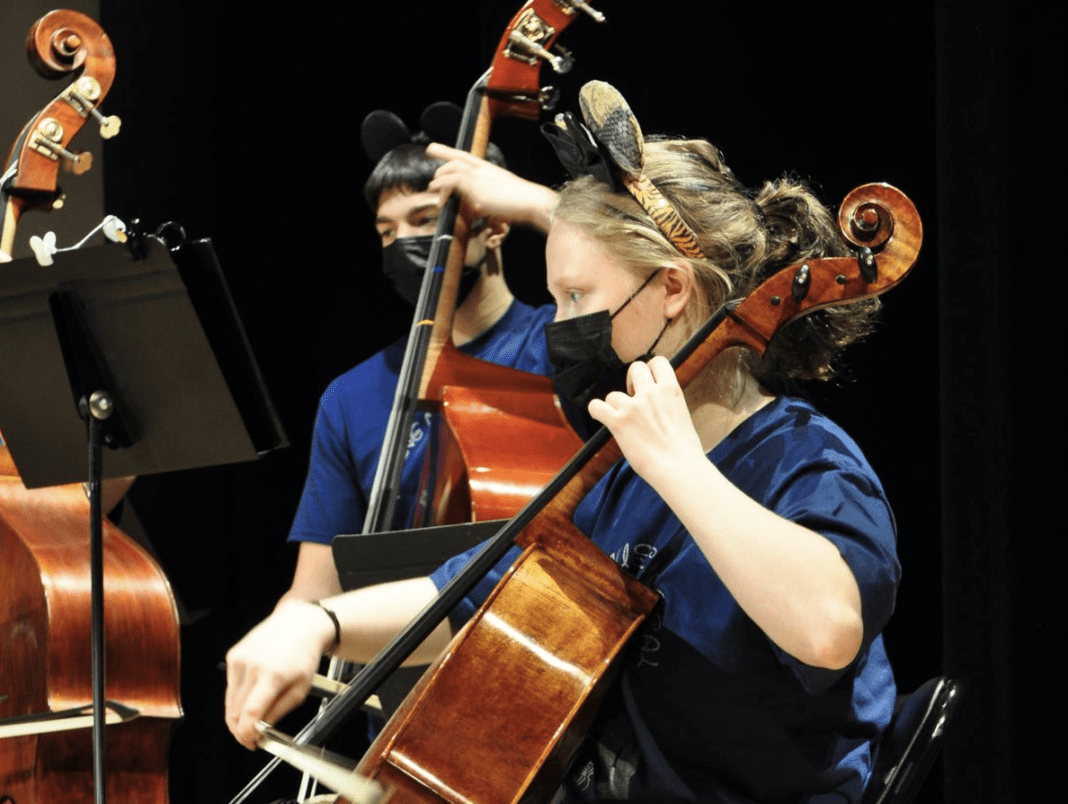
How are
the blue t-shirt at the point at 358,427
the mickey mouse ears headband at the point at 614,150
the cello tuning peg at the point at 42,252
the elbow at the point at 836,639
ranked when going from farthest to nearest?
the blue t-shirt at the point at 358,427 → the cello tuning peg at the point at 42,252 → the mickey mouse ears headband at the point at 614,150 → the elbow at the point at 836,639

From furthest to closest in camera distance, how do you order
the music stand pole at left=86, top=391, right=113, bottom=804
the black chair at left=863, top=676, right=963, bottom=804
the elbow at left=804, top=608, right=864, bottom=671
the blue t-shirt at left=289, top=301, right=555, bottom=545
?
the blue t-shirt at left=289, top=301, right=555, bottom=545 → the music stand pole at left=86, top=391, right=113, bottom=804 → the black chair at left=863, top=676, right=963, bottom=804 → the elbow at left=804, top=608, right=864, bottom=671

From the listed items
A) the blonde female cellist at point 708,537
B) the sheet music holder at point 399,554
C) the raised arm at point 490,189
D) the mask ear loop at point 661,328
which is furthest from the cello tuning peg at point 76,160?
the mask ear loop at point 661,328

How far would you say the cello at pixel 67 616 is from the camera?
6.33 feet

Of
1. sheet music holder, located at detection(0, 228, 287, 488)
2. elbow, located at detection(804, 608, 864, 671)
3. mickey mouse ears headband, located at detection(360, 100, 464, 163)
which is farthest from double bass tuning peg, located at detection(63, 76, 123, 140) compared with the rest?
elbow, located at detection(804, 608, 864, 671)

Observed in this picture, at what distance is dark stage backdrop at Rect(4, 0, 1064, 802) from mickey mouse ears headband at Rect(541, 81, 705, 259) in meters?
0.48

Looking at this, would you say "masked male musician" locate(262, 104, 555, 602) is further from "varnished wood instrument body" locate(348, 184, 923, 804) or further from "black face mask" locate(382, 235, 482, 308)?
"varnished wood instrument body" locate(348, 184, 923, 804)

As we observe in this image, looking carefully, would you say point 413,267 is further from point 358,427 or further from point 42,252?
point 42,252

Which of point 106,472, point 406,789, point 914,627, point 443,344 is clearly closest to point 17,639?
point 106,472

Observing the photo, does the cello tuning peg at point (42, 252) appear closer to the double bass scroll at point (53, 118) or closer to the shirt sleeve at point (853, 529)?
the double bass scroll at point (53, 118)

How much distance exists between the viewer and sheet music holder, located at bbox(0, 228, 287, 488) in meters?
1.54

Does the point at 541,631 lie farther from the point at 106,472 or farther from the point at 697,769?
the point at 106,472

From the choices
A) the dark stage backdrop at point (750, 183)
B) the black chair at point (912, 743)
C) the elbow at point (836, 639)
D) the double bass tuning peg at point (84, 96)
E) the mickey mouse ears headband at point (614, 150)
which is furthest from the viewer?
the double bass tuning peg at point (84, 96)

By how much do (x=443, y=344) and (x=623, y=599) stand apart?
29.8 inches

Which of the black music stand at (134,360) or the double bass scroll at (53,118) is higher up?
the double bass scroll at (53,118)
